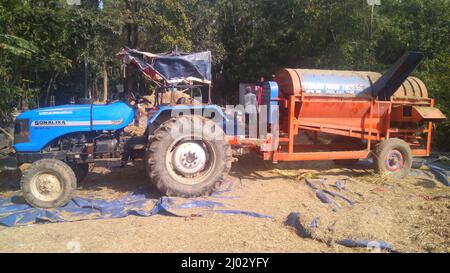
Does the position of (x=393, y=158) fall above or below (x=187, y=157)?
below

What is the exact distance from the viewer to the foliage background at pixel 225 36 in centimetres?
1004

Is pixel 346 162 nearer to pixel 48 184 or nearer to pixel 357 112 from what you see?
pixel 357 112

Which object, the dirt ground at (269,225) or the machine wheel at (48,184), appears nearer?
the dirt ground at (269,225)

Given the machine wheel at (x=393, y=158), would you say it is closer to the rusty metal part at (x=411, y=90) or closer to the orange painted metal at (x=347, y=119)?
the orange painted metal at (x=347, y=119)

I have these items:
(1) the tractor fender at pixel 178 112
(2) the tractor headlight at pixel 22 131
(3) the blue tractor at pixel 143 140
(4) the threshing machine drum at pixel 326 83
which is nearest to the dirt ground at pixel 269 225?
(3) the blue tractor at pixel 143 140

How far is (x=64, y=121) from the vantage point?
620 cm

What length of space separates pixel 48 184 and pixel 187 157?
214cm

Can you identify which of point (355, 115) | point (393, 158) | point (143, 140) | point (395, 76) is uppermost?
point (395, 76)

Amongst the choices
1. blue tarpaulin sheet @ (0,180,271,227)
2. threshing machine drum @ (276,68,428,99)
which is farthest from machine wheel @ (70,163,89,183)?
threshing machine drum @ (276,68,428,99)

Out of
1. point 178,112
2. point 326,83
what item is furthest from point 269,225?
point 326,83

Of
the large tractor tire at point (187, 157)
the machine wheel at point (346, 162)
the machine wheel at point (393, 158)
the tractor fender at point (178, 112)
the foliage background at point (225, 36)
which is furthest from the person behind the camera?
the foliage background at point (225, 36)

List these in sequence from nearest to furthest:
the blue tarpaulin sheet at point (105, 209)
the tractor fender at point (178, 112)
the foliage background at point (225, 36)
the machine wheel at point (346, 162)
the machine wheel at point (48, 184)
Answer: the blue tarpaulin sheet at point (105, 209) < the machine wheel at point (48, 184) < the tractor fender at point (178, 112) < the machine wheel at point (346, 162) < the foliage background at point (225, 36)

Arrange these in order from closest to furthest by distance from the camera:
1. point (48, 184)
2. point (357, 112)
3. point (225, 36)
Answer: point (48, 184) < point (357, 112) < point (225, 36)

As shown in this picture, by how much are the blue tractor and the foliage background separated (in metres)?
2.50
